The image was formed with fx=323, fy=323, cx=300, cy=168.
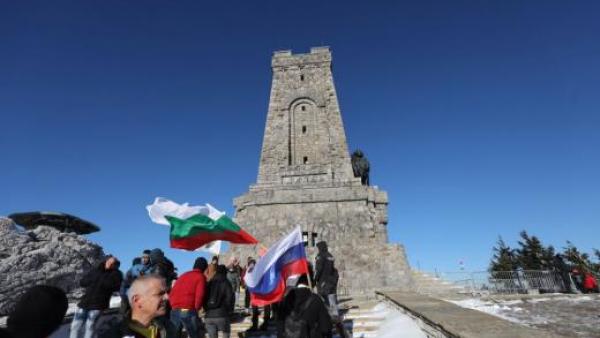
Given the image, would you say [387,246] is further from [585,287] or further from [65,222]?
[65,222]

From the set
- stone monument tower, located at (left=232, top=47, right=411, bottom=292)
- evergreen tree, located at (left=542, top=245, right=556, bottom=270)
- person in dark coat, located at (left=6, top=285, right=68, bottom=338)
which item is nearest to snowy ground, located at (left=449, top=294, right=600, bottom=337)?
stone monument tower, located at (left=232, top=47, right=411, bottom=292)

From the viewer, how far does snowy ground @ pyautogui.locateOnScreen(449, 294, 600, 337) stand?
593cm

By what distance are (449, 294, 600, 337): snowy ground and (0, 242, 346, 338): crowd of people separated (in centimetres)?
397

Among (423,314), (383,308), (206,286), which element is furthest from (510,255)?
(206,286)

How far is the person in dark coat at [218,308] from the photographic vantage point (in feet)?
17.9

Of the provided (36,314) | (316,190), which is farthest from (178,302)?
(316,190)

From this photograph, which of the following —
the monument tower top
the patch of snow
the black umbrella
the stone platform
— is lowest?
the patch of snow

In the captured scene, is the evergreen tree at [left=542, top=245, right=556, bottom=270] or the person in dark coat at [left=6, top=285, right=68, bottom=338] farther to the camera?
the evergreen tree at [left=542, top=245, right=556, bottom=270]

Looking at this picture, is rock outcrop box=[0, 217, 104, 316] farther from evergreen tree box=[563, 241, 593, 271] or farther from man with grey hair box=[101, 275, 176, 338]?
evergreen tree box=[563, 241, 593, 271]

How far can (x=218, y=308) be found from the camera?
18.1 ft

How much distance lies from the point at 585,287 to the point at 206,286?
13.8 metres

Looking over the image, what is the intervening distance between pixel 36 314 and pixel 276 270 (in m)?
3.60

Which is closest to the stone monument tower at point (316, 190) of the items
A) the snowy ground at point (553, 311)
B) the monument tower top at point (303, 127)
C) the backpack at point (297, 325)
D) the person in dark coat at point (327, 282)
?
the monument tower top at point (303, 127)

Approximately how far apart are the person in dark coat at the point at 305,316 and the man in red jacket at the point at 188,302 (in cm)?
148
